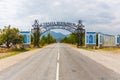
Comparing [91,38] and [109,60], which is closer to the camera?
[109,60]

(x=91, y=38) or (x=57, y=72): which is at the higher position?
(x=91, y=38)

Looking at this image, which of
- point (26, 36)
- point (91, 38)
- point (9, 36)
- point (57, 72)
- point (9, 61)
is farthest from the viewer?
point (91, 38)

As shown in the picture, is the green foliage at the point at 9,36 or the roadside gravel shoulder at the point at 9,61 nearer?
the roadside gravel shoulder at the point at 9,61

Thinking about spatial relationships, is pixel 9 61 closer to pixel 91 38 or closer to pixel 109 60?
pixel 109 60

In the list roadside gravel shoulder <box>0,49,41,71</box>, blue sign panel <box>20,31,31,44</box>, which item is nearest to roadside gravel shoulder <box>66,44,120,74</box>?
→ roadside gravel shoulder <box>0,49,41,71</box>

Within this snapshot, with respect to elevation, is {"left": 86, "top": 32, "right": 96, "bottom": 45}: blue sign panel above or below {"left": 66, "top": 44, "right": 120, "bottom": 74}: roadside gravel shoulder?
above

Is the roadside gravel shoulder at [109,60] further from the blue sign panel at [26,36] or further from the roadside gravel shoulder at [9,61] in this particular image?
the blue sign panel at [26,36]

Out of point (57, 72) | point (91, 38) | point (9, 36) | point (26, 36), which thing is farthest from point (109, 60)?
Answer: point (91, 38)

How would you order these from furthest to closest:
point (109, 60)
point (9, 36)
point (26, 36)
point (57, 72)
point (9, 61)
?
1. point (26, 36)
2. point (9, 36)
3. point (109, 60)
4. point (9, 61)
5. point (57, 72)

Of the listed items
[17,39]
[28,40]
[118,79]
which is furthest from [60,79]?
[28,40]

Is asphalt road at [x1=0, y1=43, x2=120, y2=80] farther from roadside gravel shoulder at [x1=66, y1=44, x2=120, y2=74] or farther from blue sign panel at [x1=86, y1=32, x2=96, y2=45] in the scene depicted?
blue sign panel at [x1=86, y1=32, x2=96, y2=45]

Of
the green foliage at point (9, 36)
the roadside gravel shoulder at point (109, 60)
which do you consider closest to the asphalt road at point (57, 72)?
the roadside gravel shoulder at point (109, 60)

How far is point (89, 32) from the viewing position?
9244 cm

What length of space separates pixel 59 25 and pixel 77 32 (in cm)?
1245
